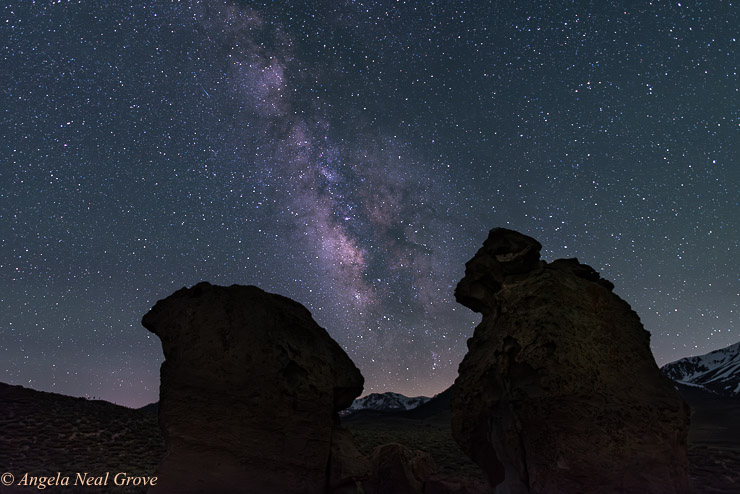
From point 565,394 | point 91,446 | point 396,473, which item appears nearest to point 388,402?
point 91,446

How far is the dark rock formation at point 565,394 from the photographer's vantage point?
7.73 metres

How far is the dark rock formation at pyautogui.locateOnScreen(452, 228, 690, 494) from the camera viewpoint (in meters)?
7.73

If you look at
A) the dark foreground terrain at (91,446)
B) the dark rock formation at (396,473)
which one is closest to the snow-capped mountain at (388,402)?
the dark foreground terrain at (91,446)

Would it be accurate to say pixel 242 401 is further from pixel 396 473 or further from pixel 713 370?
pixel 713 370

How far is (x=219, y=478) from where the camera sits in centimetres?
789

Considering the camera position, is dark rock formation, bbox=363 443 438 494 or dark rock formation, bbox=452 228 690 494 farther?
dark rock formation, bbox=363 443 438 494

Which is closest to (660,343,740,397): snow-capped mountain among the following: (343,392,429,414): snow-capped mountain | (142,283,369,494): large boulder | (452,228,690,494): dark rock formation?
(343,392,429,414): snow-capped mountain

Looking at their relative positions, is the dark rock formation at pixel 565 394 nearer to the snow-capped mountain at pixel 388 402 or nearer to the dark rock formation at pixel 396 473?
A: the dark rock formation at pixel 396 473

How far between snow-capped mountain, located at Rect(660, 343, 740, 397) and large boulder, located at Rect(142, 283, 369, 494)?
473ft

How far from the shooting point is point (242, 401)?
830cm

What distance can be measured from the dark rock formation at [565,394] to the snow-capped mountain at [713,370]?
5537 inches

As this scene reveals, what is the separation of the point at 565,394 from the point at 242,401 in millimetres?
5985

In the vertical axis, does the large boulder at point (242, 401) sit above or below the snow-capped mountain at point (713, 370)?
below

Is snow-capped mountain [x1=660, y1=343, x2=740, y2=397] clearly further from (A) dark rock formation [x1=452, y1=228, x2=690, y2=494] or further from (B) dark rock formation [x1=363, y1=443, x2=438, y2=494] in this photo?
(A) dark rock formation [x1=452, y1=228, x2=690, y2=494]
